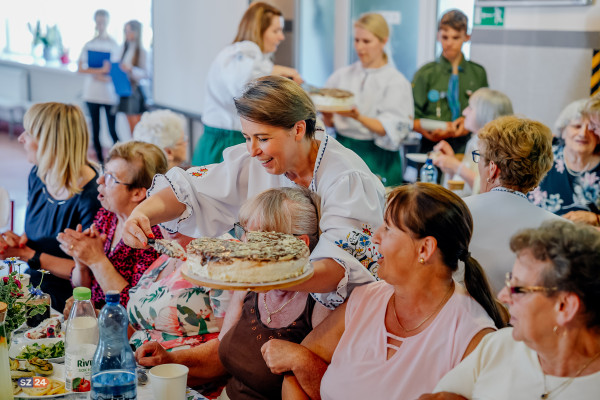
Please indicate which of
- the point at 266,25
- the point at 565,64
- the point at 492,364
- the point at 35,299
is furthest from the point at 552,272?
the point at 565,64

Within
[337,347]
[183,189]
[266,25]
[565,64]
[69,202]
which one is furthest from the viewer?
[565,64]

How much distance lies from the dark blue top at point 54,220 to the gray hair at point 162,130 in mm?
578

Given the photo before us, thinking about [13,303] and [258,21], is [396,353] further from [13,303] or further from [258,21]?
[258,21]

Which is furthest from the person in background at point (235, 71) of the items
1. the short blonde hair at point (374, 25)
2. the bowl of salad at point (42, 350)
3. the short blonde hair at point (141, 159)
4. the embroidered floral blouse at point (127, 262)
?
the bowl of salad at point (42, 350)

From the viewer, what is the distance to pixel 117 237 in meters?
2.97

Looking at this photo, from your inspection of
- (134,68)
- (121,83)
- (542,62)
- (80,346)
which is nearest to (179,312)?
(80,346)

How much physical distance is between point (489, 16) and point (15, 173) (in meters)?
5.60

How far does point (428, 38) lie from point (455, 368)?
5354 millimetres

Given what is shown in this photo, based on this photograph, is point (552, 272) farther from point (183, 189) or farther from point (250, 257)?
point (183, 189)

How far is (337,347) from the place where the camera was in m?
1.96

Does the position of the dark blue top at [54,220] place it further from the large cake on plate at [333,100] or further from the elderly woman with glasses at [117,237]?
the large cake on plate at [333,100]

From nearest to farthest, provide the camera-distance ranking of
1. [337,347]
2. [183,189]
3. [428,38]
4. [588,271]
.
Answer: [588,271] < [337,347] < [183,189] < [428,38]

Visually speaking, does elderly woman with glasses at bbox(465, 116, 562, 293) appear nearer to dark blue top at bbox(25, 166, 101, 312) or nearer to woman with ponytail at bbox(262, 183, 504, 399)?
woman with ponytail at bbox(262, 183, 504, 399)

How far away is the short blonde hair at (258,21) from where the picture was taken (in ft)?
15.0
